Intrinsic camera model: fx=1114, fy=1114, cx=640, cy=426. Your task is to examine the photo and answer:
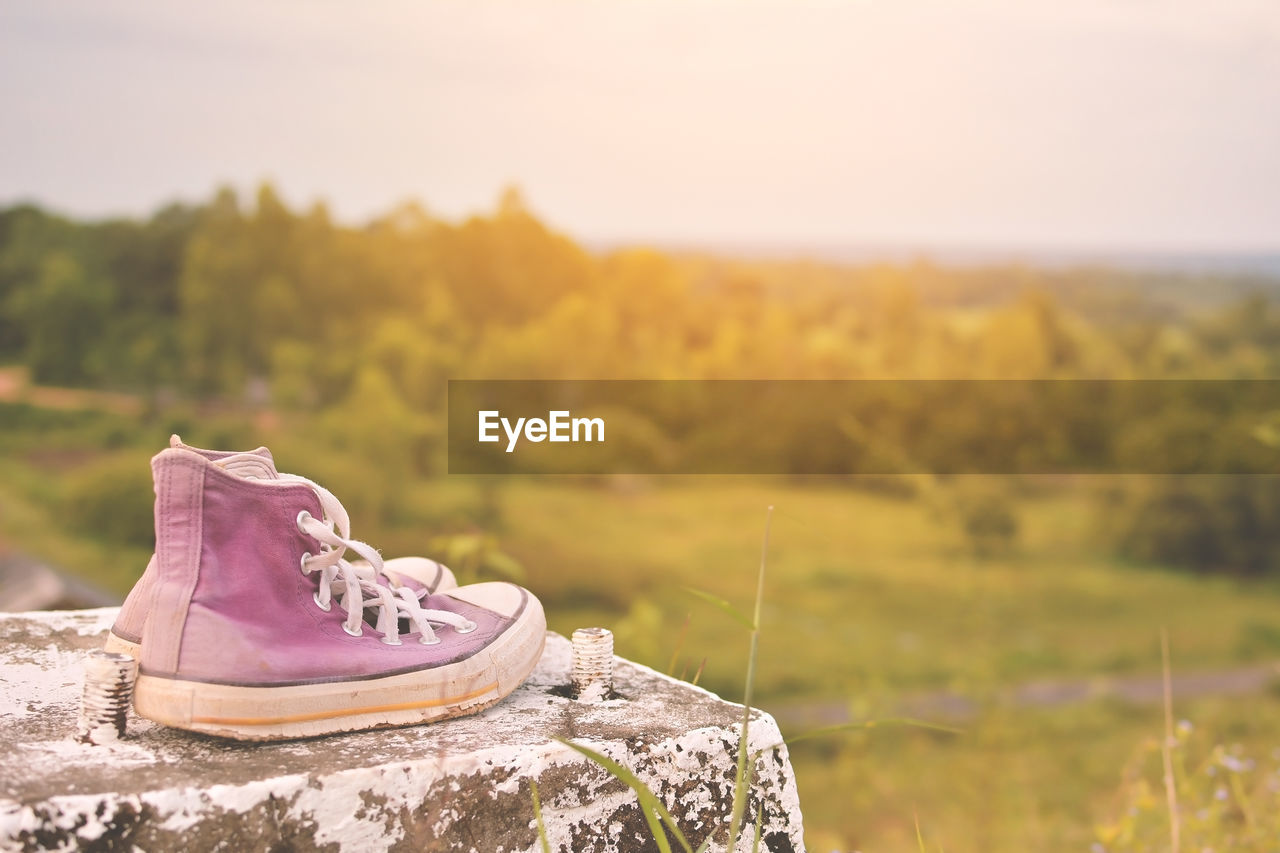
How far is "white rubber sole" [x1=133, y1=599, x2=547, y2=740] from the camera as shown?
1.25 metres

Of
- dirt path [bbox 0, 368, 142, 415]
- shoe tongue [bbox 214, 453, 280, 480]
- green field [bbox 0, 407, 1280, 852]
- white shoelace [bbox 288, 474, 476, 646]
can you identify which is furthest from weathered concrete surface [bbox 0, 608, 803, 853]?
dirt path [bbox 0, 368, 142, 415]

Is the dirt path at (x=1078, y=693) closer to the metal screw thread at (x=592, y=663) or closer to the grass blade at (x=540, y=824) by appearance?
the metal screw thread at (x=592, y=663)

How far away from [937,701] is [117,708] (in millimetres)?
13831

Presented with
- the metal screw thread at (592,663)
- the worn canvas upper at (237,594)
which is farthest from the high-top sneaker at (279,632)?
the metal screw thread at (592,663)

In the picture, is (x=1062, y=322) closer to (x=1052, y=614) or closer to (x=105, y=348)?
(x=1052, y=614)

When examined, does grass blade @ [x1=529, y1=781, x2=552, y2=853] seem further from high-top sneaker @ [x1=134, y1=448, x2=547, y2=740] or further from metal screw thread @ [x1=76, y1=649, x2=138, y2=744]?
metal screw thread @ [x1=76, y1=649, x2=138, y2=744]

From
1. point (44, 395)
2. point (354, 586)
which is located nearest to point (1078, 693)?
point (44, 395)

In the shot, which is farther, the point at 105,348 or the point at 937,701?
the point at 105,348

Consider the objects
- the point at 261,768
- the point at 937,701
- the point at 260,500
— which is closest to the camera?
the point at 261,768

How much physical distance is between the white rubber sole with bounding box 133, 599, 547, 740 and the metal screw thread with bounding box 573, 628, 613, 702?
61 mm

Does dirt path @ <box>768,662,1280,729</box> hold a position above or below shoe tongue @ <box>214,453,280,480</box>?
below

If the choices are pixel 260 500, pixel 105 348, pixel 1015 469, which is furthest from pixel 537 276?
pixel 260 500

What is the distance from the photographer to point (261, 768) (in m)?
1.24

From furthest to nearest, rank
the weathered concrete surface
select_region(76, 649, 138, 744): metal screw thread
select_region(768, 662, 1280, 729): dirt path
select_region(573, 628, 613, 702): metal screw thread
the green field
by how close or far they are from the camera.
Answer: the green field
select_region(768, 662, 1280, 729): dirt path
select_region(573, 628, 613, 702): metal screw thread
select_region(76, 649, 138, 744): metal screw thread
the weathered concrete surface
